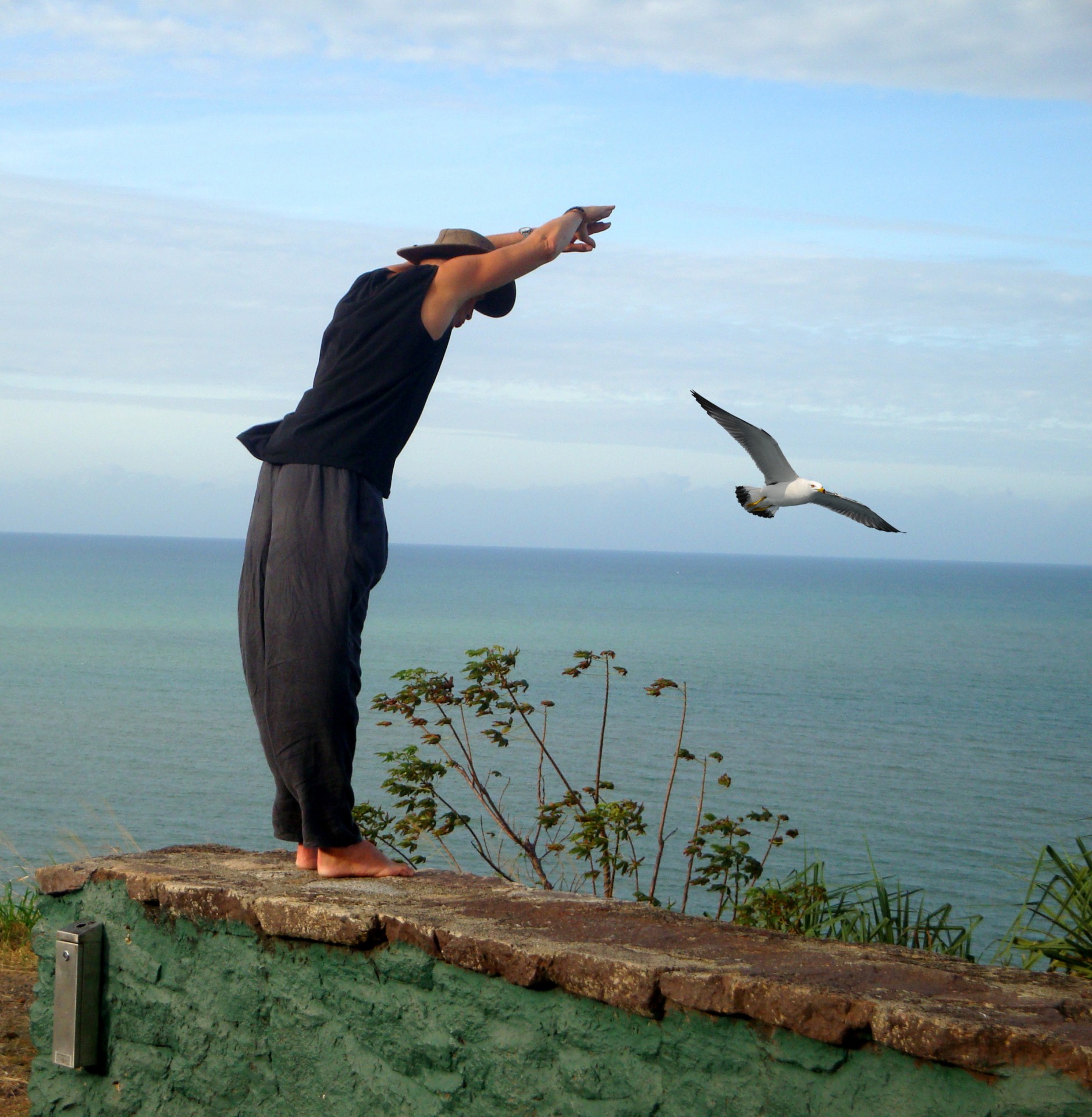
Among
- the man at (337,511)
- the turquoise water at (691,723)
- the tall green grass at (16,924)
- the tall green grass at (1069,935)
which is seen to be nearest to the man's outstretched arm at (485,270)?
the man at (337,511)

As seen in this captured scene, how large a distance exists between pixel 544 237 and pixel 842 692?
3926cm

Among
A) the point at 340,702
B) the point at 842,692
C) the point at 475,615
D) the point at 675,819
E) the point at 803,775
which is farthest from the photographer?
the point at 475,615

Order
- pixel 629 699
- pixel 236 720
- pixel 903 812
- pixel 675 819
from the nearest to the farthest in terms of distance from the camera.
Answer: pixel 675 819, pixel 903 812, pixel 236 720, pixel 629 699

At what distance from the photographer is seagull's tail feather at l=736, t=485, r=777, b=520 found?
13.1ft

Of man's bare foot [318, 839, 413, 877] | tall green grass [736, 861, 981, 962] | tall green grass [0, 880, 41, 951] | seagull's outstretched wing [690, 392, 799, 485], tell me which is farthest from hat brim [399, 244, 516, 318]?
tall green grass [0, 880, 41, 951]

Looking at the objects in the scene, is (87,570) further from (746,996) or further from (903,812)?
(746,996)

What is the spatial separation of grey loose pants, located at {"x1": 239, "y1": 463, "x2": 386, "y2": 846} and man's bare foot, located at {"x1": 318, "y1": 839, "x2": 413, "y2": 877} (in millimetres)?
91

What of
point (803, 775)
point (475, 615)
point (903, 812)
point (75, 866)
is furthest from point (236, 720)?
point (475, 615)

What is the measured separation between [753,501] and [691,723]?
27368mm

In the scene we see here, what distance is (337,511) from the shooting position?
324 centimetres

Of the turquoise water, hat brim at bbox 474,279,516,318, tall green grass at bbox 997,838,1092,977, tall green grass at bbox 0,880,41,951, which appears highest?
hat brim at bbox 474,279,516,318

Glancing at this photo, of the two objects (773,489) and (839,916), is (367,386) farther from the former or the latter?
(839,916)

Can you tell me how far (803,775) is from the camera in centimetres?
2414

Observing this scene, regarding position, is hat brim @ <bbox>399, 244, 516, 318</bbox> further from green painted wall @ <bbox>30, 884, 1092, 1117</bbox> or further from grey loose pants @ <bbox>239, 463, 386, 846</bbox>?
green painted wall @ <bbox>30, 884, 1092, 1117</bbox>
